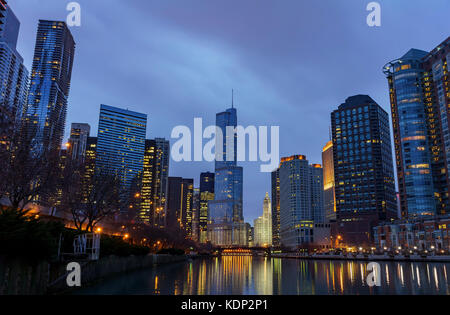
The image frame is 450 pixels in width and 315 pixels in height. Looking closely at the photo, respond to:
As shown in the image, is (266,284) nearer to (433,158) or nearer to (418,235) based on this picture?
(418,235)

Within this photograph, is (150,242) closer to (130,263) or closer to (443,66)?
(130,263)

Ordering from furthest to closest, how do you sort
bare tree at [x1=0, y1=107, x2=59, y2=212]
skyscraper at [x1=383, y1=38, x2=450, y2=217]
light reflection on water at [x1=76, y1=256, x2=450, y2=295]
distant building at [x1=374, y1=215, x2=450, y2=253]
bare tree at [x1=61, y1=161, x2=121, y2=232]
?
skyscraper at [x1=383, y1=38, x2=450, y2=217]
distant building at [x1=374, y1=215, x2=450, y2=253]
bare tree at [x1=61, y1=161, x2=121, y2=232]
bare tree at [x1=0, y1=107, x2=59, y2=212]
light reflection on water at [x1=76, y1=256, x2=450, y2=295]

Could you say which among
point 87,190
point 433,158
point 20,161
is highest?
point 433,158

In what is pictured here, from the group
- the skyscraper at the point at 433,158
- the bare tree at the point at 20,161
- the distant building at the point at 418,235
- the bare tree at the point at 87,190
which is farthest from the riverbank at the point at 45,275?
the skyscraper at the point at 433,158

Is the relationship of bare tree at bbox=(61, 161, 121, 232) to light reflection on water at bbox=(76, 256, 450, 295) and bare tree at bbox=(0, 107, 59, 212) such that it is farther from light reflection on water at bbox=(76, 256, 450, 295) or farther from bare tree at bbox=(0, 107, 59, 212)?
light reflection on water at bbox=(76, 256, 450, 295)

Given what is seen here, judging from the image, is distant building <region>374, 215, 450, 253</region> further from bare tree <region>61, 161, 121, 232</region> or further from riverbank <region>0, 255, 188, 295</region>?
A: riverbank <region>0, 255, 188, 295</region>

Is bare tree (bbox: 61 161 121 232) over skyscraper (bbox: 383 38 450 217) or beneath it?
beneath

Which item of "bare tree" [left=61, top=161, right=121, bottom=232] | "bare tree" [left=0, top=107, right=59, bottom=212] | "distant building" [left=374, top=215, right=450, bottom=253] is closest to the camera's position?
"bare tree" [left=0, top=107, right=59, bottom=212]

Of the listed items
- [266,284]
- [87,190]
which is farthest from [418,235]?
[87,190]

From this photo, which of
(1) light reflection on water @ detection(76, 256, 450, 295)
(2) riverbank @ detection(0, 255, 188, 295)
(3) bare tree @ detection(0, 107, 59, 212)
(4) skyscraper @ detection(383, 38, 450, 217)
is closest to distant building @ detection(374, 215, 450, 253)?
(4) skyscraper @ detection(383, 38, 450, 217)

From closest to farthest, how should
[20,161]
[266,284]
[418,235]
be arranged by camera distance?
[20,161] → [266,284] → [418,235]

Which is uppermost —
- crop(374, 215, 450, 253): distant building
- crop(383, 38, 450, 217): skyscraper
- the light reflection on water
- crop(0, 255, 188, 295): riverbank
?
crop(383, 38, 450, 217): skyscraper

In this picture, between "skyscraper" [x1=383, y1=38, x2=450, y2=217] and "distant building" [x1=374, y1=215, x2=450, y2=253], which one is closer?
"distant building" [x1=374, y1=215, x2=450, y2=253]
